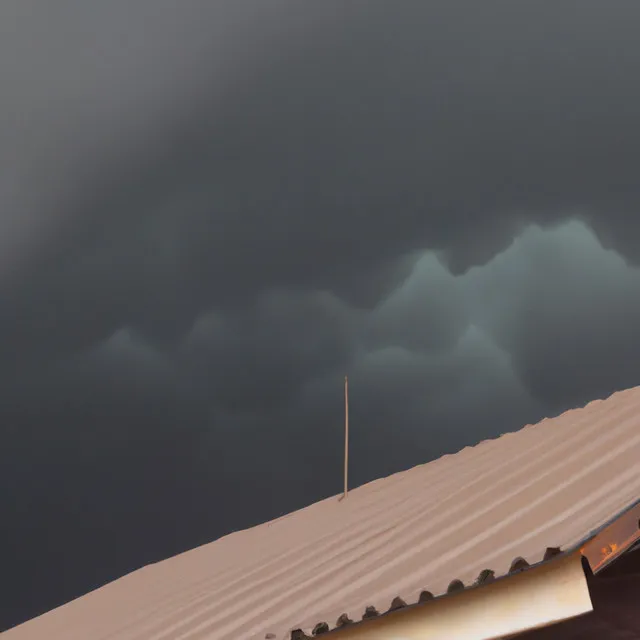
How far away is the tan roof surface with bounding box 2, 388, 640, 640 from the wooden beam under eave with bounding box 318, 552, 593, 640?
11 centimetres

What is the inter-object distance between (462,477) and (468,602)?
11.1 feet

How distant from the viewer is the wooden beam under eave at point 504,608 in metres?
3.68

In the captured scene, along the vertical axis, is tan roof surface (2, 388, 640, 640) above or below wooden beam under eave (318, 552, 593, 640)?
above

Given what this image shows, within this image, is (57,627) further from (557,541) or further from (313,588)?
(557,541)

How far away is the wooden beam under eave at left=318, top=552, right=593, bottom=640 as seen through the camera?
12.1 feet

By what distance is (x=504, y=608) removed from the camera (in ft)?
12.4

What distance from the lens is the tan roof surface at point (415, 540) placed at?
4457 mm

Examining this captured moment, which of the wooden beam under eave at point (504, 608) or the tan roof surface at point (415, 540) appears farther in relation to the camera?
the tan roof surface at point (415, 540)

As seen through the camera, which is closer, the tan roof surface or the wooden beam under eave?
the wooden beam under eave

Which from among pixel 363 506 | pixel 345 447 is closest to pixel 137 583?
pixel 345 447

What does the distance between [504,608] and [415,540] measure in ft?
5.83

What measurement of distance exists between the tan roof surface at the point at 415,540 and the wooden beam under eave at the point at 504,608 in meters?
0.11

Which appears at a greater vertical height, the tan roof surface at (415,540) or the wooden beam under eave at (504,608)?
the tan roof surface at (415,540)

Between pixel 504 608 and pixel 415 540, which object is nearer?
pixel 504 608
